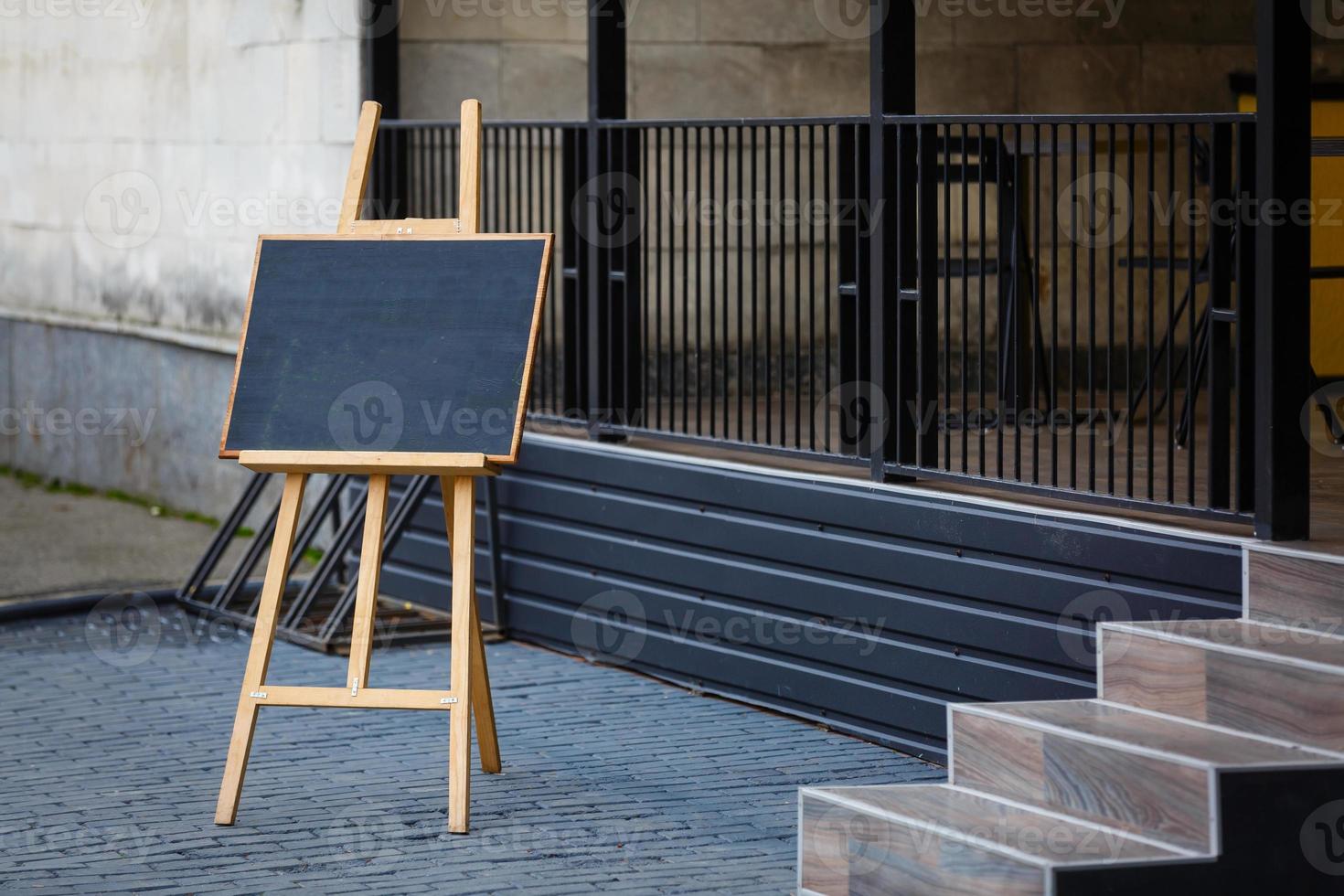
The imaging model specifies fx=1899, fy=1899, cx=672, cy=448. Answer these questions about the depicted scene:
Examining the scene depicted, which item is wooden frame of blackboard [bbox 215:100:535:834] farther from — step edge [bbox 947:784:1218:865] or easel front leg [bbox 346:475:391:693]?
step edge [bbox 947:784:1218:865]

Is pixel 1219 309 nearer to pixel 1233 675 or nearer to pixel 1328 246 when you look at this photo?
pixel 1233 675

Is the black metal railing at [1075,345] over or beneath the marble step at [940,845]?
over

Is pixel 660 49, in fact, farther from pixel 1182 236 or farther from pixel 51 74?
pixel 51 74

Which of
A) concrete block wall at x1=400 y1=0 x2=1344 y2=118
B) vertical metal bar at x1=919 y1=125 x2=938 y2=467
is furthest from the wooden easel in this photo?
concrete block wall at x1=400 y1=0 x2=1344 y2=118

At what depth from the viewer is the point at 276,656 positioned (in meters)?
8.16

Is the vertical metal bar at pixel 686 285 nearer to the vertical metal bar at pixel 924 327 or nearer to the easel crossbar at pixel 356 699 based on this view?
the vertical metal bar at pixel 924 327

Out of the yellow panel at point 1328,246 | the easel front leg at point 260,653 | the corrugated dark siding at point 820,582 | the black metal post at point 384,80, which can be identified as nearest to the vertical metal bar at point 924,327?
the corrugated dark siding at point 820,582

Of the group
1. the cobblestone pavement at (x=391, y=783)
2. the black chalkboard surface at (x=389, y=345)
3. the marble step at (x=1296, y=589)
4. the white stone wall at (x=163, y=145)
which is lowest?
the cobblestone pavement at (x=391, y=783)

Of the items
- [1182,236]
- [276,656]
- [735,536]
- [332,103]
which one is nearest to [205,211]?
[332,103]

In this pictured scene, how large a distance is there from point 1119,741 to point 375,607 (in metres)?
2.39

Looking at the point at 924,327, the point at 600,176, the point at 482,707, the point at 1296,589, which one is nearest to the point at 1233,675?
the point at 1296,589

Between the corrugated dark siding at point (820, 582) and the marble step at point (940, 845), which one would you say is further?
the corrugated dark siding at point (820, 582)

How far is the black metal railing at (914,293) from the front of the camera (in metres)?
5.93

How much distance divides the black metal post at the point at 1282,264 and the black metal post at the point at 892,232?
1.50 meters
